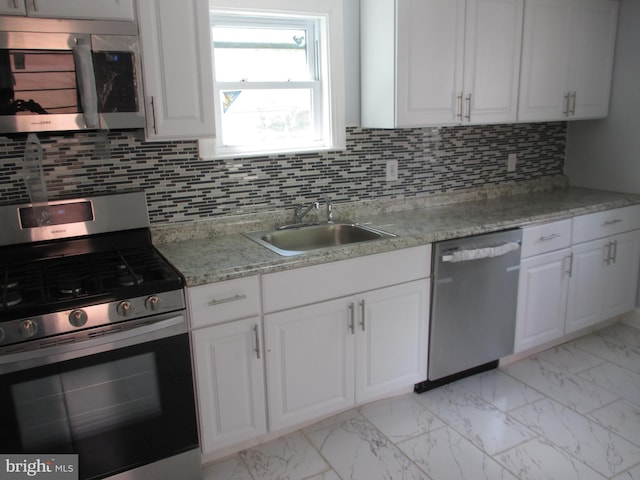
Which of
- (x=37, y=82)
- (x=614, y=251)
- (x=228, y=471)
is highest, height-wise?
(x=37, y=82)

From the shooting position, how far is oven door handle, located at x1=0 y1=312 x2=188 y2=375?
163 cm

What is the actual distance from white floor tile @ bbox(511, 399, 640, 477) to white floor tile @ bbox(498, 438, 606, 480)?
0.04 meters

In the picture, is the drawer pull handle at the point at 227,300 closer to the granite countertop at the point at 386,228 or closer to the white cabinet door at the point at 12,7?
the granite countertop at the point at 386,228

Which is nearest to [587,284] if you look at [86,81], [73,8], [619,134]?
[619,134]

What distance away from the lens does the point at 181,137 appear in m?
2.10

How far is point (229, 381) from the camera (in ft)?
6.81

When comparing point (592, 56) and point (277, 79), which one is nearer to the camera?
point (277, 79)

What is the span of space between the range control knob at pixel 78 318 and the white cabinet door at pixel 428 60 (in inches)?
67.5

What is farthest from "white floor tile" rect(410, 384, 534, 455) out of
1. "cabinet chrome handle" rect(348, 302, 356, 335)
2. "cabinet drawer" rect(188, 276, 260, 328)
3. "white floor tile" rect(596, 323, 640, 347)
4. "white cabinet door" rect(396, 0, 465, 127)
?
"white cabinet door" rect(396, 0, 465, 127)

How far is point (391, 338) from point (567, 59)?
6.76ft

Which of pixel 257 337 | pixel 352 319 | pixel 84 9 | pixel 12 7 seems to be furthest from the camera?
pixel 352 319

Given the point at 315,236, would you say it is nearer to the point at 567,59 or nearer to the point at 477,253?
the point at 477,253

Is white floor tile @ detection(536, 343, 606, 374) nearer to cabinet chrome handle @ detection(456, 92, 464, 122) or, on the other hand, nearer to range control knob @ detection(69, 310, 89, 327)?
cabinet chrome handle @ detection(456, 92, 464, 122)

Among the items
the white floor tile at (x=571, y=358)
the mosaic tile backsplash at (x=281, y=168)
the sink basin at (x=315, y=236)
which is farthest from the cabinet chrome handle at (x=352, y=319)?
the white floor tile at (x=571, y=358)
